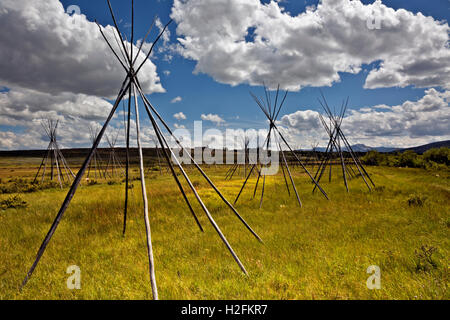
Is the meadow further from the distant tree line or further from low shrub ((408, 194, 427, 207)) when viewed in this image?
the distant tree line

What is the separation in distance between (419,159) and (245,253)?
41.8 m

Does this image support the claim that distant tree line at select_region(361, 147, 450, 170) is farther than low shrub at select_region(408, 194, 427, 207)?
Yes

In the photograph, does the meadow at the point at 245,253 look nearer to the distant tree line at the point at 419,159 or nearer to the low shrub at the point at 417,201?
the low shrub at the point at 417,201

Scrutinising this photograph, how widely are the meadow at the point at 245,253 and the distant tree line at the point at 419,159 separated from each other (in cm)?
2823

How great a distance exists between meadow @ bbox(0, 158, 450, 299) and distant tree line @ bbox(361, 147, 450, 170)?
1111 inches

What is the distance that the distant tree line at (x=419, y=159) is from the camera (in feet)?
94.9

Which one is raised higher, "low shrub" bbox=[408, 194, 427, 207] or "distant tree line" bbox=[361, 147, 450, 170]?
"distant tree line" bbox=[361, 147, 450, 170]

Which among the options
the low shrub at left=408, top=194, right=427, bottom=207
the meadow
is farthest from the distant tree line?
the meadow

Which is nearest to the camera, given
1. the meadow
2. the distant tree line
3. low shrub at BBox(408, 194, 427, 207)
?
the meadow

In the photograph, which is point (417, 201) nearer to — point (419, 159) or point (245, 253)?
point (245, 253)

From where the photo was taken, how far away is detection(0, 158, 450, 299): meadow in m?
3.34

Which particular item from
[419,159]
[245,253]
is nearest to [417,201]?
[245,253]

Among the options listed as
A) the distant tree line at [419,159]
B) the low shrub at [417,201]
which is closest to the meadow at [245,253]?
the low shrub at [417,201]
